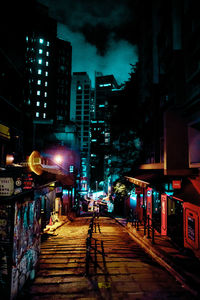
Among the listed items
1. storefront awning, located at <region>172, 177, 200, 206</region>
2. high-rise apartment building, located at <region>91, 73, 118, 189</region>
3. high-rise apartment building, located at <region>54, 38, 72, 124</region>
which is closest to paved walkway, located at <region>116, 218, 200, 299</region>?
storefront awning, located at <region>172, 177, 200, 206</region>

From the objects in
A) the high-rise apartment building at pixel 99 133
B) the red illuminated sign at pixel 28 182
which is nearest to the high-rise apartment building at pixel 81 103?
the high-rise apartment building at pixel 99 133

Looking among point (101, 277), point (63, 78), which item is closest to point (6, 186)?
point (101, 277)

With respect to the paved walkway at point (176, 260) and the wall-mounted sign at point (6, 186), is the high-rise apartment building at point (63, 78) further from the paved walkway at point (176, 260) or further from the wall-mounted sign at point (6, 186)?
the wall-mounted sign at point (6, 186)

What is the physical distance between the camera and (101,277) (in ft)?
21.7

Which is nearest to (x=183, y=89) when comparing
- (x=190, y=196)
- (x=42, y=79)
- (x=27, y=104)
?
(x=190, y=196)

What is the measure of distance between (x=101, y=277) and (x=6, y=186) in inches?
194

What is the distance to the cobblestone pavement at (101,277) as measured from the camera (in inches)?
225

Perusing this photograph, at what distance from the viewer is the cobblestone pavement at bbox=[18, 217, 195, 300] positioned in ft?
18.7

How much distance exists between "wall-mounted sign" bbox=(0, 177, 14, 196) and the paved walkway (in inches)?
274

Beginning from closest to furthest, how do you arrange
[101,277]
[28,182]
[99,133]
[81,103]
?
1. [28,182]
2. [101,277]
3. [81,103]
4. [99,133]

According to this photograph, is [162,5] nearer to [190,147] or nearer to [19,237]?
[190,147]

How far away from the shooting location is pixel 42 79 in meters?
61.8

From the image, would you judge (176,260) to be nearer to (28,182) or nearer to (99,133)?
(28,182)

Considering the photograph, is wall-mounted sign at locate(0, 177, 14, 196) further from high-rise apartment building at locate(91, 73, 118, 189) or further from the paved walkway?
high-rise apartment building at locate(91, 73, 118, 189)
